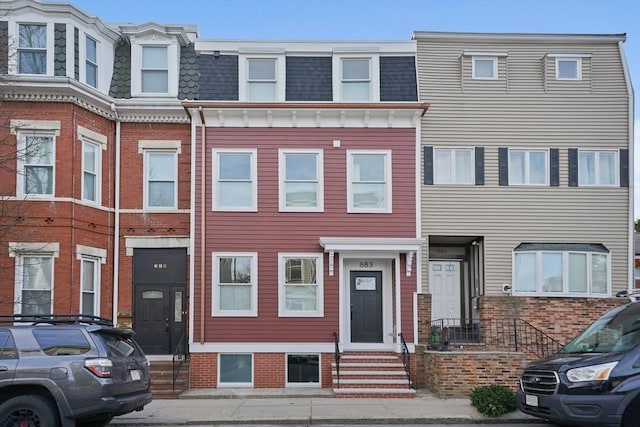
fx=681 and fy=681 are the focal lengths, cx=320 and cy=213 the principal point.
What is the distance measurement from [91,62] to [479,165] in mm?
10016

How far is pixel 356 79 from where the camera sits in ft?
56.6

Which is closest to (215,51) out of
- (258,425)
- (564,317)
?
(258,425)

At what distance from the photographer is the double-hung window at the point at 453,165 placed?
17125 millimetres

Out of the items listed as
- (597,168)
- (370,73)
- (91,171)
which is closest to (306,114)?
(370,73)

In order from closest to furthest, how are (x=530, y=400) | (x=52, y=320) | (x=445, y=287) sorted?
(x=530, y=400) → (x=52, y=320) → (x=445, y=287)

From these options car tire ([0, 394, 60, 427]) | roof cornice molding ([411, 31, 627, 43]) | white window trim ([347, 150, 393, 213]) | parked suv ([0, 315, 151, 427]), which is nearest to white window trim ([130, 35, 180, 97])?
white window trim ([347, 150, 393, 213])

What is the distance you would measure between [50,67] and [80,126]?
1496 mm

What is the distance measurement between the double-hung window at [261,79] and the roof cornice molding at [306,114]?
789 mm

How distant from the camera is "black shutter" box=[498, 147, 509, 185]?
1714 centimetres

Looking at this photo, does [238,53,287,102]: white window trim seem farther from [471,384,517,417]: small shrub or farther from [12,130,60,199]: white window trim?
[471,384,517,417]: small shrub

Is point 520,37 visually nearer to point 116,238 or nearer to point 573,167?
point 573,167

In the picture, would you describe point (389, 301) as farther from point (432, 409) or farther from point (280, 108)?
point (280, 108)

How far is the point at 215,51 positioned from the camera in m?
17.4

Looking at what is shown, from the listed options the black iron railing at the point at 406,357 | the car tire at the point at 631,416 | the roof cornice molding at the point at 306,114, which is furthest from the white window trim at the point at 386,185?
the car tire at the point at 631,416
